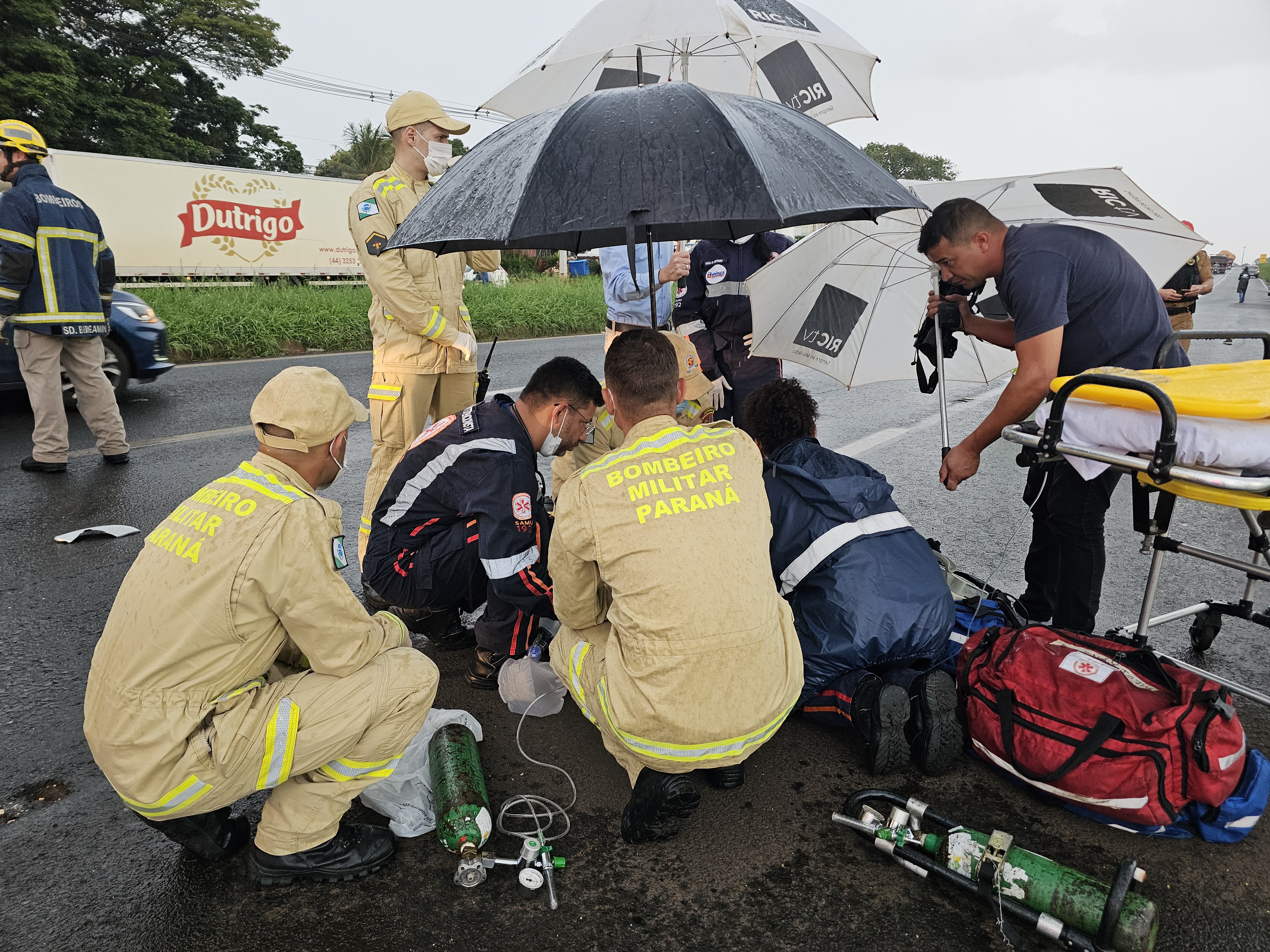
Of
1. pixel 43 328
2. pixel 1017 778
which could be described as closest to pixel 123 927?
pixel 1017 778

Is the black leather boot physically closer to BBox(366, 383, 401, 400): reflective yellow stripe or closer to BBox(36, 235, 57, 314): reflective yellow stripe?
BBox(366, 383, 401, 400): reflective yellow stripe

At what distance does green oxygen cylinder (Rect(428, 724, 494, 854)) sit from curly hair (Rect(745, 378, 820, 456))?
1529 millimetres

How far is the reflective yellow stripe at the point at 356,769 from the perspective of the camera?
2.21 metres

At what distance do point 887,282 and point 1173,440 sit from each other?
2.10 metres

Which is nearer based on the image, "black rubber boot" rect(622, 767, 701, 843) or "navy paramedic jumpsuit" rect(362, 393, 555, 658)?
"black rubber boot" rect(622, 767, 701, 843)

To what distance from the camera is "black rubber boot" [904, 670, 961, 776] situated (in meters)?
2.56

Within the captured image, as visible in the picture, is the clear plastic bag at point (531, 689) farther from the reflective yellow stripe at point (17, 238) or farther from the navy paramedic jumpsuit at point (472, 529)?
the reflective yellow stripe at point (17, 238)

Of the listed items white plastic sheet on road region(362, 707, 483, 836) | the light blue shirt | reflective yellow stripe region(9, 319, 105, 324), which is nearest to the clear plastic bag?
white plastic sheet on road region(362, 707, 483, 836)

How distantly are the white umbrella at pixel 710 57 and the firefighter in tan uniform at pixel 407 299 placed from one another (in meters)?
0.43

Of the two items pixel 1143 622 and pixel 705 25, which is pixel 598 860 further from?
pixel 705 25

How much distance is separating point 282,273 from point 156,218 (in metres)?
3.11

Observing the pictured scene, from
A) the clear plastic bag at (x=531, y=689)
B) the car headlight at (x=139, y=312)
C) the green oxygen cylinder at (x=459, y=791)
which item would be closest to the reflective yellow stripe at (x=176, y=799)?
the green oxygen cylinder at (x=459, y=791)

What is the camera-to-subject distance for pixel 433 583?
3.30 m

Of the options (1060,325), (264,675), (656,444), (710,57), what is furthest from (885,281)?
(264,675)
